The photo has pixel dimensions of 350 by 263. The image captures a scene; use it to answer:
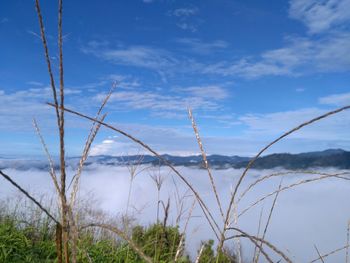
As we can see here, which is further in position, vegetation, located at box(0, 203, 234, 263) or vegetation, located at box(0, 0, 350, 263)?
vegetation, located at box(0, 203, 234, 263)

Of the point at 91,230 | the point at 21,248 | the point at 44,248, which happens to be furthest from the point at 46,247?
the point at 91,230

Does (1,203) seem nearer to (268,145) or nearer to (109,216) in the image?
(109,216)

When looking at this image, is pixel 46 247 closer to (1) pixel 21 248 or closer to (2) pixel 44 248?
(2) pixel 44 248

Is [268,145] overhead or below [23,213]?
overhead

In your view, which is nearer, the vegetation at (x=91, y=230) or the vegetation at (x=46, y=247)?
the vegetation at (x=91, y=230)

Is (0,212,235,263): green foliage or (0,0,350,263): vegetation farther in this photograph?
(0,212,235,263): green foliage

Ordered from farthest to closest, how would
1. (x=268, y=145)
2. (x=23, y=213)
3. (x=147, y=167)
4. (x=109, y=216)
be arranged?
(x=109, y=216) < (x=23, y=213) < (x=147, y=167) < (x=268, y=145)

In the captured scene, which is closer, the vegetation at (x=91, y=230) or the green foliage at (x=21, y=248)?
the vegetation at (x=91, y=230)

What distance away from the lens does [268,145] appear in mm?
974

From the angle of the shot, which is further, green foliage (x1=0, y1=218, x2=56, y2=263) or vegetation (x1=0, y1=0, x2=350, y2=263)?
green foliage (x1=0, y1=218, x2=56, y2=263)

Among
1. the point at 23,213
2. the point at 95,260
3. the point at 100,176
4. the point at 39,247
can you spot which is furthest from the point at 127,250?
the point at 100,176

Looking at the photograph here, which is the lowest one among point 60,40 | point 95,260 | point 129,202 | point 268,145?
point 95,260

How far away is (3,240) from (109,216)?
3577mm

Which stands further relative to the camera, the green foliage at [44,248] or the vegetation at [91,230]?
the green foliage at [44,248]
